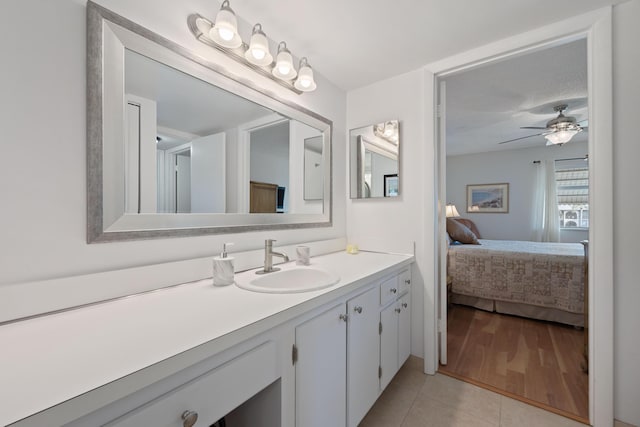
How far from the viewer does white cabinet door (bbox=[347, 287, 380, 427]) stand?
1217 millimetres

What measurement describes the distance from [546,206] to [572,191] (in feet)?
1.51

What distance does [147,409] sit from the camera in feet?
1.87

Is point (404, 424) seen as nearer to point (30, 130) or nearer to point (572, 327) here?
point (30, 130)

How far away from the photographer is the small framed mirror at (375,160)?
204cm

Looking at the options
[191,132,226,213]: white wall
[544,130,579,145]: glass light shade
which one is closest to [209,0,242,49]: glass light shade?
[191,132,226,213]: white wall

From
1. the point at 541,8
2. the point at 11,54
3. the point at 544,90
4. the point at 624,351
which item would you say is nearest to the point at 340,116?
the point at 541,8

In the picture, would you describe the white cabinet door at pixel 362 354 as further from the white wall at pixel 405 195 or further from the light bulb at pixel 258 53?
the light bulb at pixel 258 53

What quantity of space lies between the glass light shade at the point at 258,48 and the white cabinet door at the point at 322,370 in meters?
1.31

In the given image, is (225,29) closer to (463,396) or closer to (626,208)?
(626,208)

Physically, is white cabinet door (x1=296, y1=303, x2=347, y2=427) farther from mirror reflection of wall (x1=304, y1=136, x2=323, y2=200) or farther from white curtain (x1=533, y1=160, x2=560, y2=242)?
white curtain (x1=533, y1=160, x2=560, y2=242)

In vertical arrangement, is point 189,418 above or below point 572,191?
below

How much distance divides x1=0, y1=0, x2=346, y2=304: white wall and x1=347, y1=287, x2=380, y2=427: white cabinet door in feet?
3.17

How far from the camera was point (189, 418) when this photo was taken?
63 centimetres

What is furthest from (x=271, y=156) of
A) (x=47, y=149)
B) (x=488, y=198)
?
(x=488, y=198)
